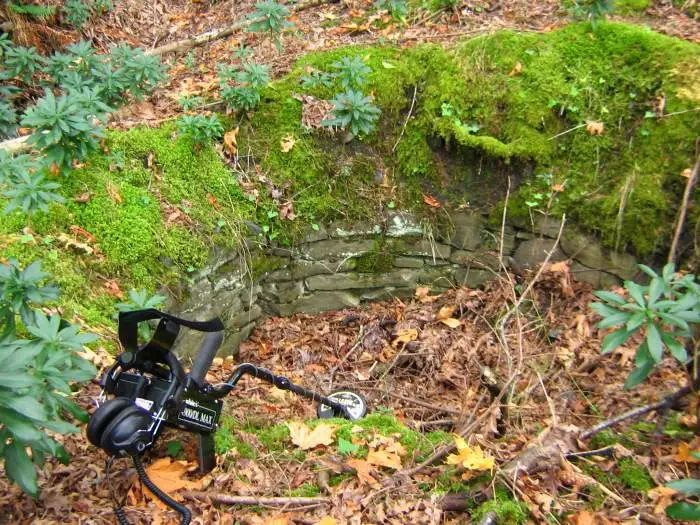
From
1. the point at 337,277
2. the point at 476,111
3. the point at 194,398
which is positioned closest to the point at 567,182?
the point at 476,111

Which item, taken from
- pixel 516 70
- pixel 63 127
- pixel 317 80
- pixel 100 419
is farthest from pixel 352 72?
pixel 100 419

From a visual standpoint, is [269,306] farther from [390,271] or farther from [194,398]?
[194,398]

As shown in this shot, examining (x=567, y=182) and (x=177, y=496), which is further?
(x=567, y=182)

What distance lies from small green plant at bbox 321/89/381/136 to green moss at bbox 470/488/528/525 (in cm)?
337

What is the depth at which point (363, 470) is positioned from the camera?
2623 mm

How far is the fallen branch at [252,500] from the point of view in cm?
242

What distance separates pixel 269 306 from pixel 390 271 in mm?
1296

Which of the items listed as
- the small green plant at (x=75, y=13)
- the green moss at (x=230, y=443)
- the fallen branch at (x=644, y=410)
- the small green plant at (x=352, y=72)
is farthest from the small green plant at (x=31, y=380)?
the small green plant at (x=75, y=13)

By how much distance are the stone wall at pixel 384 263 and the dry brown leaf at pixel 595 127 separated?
3.03 feet

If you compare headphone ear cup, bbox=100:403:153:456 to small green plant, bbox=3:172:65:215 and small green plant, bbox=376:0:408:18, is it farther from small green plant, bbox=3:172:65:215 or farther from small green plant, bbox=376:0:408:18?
small green plant, bbox=376:0:408:18

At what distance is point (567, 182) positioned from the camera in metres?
4.95

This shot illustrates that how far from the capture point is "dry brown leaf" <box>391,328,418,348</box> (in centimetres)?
484

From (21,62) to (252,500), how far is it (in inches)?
206

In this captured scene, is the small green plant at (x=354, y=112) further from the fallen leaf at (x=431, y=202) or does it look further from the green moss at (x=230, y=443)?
the green moss at (x=230, y=443)
